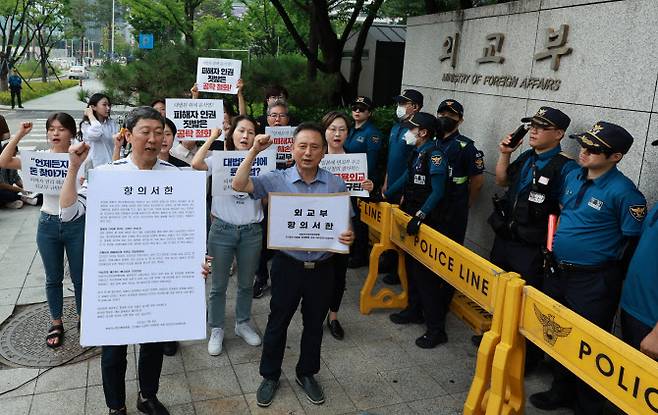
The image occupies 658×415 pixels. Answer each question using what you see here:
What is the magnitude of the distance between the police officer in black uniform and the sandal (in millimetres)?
3802

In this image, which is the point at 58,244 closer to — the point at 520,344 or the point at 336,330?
the point at 336,330

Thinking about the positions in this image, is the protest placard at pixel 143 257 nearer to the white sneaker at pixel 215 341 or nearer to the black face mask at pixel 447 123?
the white sneaker at pixel 215 341

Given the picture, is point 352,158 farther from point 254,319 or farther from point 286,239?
point 254,319

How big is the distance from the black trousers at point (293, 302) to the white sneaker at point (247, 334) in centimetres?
80

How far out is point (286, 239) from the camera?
12.4 feet

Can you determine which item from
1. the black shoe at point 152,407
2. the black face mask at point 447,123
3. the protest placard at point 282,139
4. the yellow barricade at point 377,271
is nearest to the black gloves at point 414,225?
the yellow barricade at point 377,271

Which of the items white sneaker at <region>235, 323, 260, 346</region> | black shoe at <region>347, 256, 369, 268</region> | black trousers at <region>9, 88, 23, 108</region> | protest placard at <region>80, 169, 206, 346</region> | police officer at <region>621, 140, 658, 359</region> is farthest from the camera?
black trousers at <region>9, 88, 23, 108</region>

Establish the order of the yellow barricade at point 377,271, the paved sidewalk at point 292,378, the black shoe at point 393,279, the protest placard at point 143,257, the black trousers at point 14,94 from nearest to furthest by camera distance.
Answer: the protest placard at point 143,257
the paved sidewalk at point 292,378
the yellow barricade at point 377,271
the black shoe at point 393,279
the black trousers at point 14,94

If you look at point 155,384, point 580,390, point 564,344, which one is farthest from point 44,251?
point 580,390

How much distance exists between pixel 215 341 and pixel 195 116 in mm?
2545

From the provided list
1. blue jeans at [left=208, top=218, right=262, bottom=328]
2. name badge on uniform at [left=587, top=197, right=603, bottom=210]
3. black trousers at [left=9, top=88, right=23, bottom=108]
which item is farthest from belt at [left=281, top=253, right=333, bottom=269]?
black trousers at [left=9, top=88, right=23, bottom=108]

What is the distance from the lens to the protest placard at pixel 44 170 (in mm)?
4312

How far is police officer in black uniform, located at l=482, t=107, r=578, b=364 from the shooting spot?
14.0 feet

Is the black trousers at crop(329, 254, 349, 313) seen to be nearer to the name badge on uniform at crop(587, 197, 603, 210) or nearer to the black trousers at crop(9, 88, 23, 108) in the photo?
the name badge on uniform at crop(587, 197, 603, 210)
